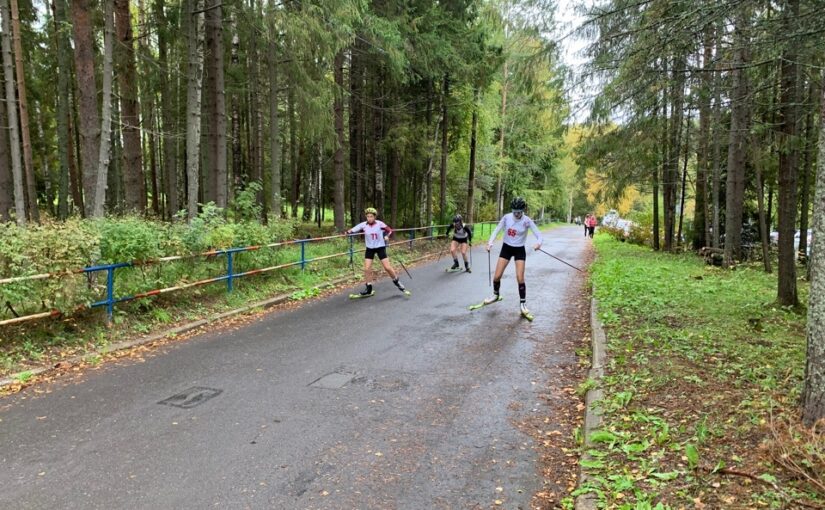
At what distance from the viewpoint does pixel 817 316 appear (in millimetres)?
3496

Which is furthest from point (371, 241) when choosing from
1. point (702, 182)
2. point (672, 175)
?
point (672, 175)

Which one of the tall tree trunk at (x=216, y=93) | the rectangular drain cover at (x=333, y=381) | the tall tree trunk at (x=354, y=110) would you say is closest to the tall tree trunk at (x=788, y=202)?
the rectangular drain cover at (x=333, y=381)

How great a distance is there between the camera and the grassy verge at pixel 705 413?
10.3ft

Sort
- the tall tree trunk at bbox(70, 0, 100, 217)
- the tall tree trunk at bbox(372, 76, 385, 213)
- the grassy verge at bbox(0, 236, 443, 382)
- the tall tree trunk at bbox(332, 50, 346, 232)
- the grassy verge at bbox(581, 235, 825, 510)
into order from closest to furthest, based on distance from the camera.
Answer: the grassy verge at bbox(581, 235, 825, 510)
the grassy verge at bbox(0, 236, 443, 382)
the tall tree trunk at bbox(70, 0, 100, 217)
the tall tree trunk at bbox(332, 50, 346, 232)
the tall tree trunk at bbox(372, 76, 385, 213)

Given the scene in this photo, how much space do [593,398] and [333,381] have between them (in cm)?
272

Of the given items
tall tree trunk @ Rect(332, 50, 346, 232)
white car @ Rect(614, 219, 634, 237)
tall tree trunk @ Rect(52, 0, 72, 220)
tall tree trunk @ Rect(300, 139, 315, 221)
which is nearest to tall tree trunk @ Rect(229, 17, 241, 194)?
tall tree trunk @ Rect(332, 50, 346, 232)

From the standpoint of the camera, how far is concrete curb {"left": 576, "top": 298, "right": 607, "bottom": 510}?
10.8 feet

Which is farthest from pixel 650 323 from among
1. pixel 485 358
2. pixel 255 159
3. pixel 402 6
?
pixel 255 159

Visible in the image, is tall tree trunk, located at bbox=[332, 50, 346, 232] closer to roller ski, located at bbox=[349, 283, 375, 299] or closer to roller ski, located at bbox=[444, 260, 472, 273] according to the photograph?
roller ski, located at bbox=[444, 260, 472, 273]

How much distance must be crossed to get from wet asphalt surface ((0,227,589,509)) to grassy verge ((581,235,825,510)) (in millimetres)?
769

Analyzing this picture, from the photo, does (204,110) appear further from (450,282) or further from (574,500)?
(574,500)

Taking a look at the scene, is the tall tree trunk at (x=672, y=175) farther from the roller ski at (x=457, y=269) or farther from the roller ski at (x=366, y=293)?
the roller ski at (x=366, y=293)

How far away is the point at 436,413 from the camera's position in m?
4.81

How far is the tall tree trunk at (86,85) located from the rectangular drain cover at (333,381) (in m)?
6.55
